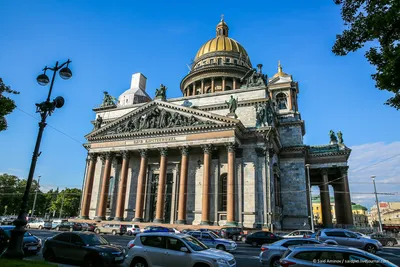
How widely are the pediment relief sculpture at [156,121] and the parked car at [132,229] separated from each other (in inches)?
486

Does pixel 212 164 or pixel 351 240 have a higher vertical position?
pixel 212 164

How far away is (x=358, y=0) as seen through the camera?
10406 millimetres

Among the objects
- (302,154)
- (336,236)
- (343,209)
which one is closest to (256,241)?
(336,236)

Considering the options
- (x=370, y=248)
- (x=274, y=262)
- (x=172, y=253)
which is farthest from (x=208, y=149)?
(x=172, y=253)

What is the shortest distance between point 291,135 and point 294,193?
937 cm

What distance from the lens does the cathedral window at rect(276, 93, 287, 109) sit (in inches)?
1877

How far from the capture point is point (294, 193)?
38.8 metres

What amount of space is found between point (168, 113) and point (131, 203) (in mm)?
12964

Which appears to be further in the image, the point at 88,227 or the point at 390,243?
the point at 88,227

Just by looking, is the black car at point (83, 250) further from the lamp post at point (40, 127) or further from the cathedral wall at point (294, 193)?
the cathedral wall at point (294, 193)

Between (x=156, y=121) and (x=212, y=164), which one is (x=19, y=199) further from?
(x=212, y=164)

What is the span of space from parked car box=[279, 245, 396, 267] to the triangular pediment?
2391 cm

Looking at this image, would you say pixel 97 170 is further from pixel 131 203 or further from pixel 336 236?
pixel 336 236

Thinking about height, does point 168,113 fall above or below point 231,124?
above
